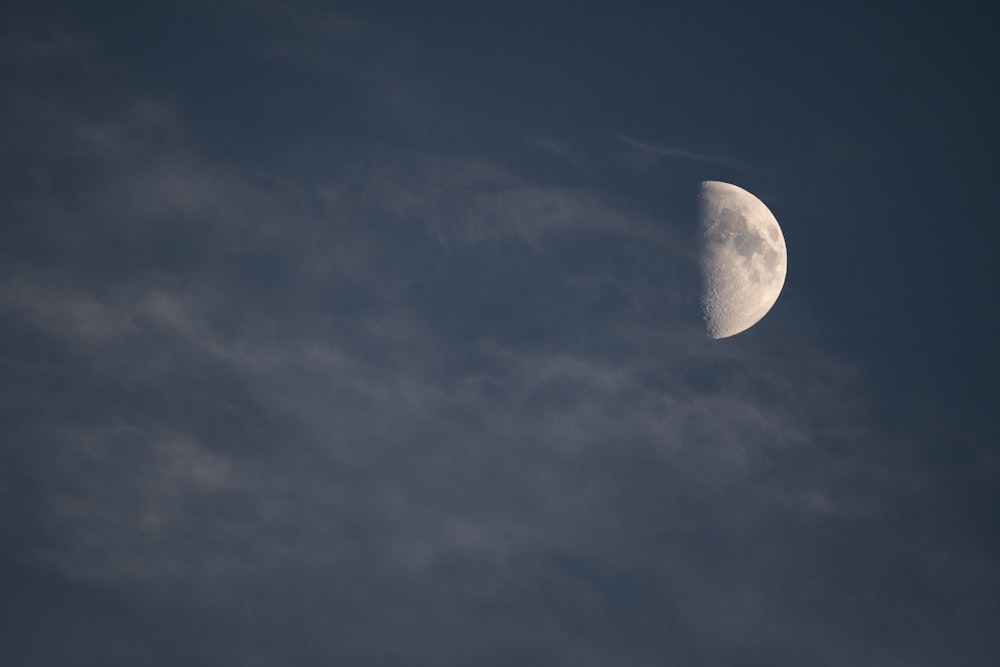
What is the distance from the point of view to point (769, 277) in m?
41.2

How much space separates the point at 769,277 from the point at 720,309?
123 inches

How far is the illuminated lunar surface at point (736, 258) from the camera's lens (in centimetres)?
4012

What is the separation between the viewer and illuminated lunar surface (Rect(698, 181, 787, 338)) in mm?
40125

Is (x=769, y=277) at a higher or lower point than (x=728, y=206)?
lower

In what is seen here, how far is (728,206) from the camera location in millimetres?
41844

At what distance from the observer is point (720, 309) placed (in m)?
41.2

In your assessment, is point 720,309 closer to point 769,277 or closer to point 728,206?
point 769,277

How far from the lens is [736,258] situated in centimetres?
4003

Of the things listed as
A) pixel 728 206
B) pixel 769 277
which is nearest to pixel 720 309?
pixel 769 277

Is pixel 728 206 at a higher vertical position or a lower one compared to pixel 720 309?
higher

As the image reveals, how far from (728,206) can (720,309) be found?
5629 millimetres
